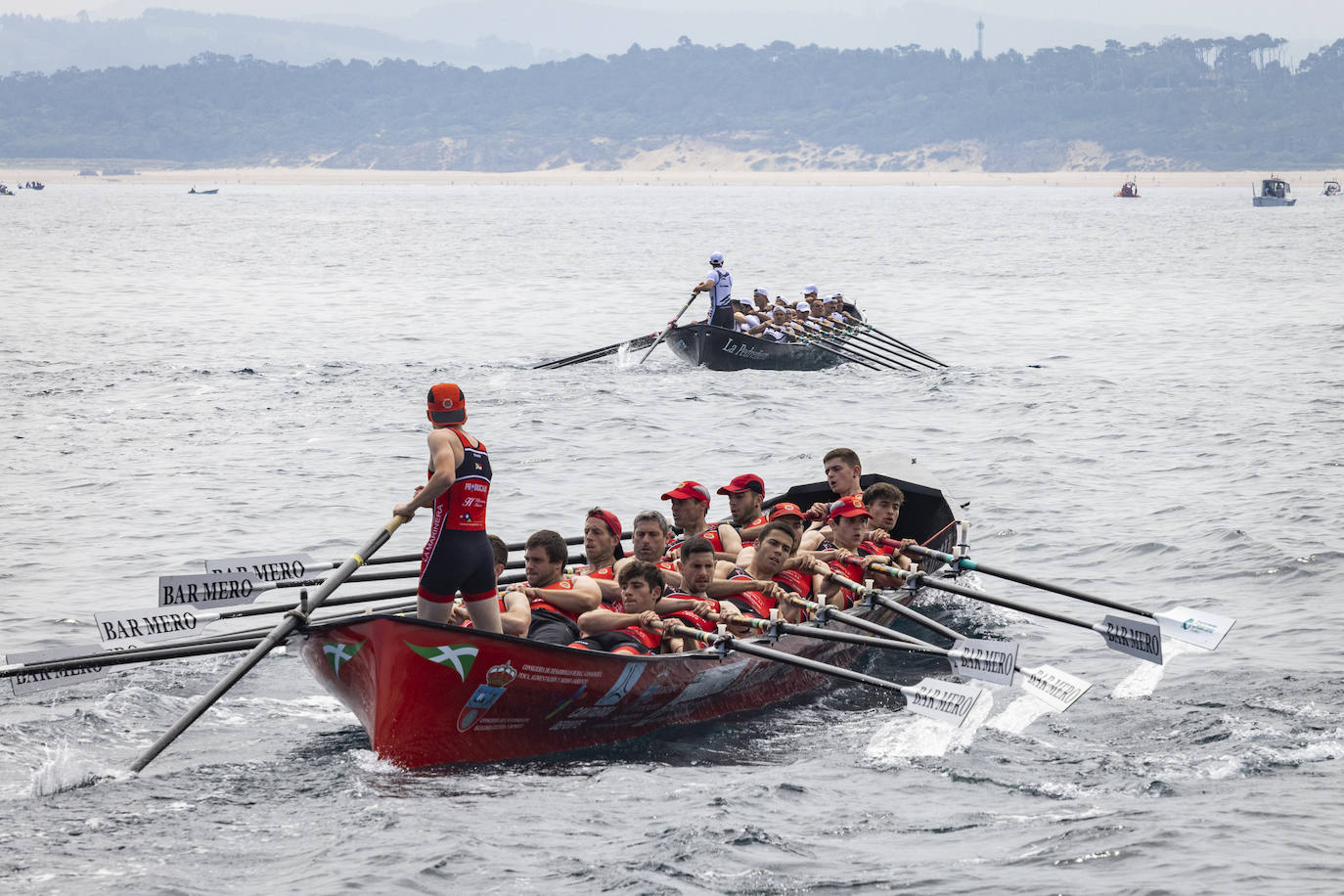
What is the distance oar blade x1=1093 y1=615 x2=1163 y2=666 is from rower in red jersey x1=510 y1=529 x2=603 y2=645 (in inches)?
170

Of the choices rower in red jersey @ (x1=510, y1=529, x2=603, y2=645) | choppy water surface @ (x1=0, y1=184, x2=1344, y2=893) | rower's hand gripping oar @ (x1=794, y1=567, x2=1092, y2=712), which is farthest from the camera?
rower in red jersey @ (x1=510, y1=529, x2=603, y2=645)

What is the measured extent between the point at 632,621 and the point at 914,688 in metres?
2.21

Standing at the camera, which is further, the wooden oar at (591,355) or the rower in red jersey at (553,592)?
the wooden oar at (591,355)

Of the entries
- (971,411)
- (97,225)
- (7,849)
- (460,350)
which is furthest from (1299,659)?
(97,225)

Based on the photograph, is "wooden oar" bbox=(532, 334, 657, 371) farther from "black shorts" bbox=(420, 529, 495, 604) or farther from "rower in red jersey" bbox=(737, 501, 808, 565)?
"black shorts" bbox=(420, 529, 495, 604)

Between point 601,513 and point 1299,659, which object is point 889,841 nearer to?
point 601,513

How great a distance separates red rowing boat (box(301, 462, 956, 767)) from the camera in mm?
10297

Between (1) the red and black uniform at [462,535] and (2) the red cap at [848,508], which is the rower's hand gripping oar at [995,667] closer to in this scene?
(2) the red cap at [848,508]

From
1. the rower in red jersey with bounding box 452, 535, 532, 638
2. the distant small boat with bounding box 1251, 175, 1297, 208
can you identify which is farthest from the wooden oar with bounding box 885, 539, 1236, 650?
the distant small boat with bounding box 1251, 175, 1297, 208

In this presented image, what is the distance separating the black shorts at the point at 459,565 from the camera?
10.8m

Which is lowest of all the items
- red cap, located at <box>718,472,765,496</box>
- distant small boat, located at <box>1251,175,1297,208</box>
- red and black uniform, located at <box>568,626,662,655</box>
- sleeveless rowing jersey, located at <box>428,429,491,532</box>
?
red and black uniform, located at <box>568,626,662,655</box>

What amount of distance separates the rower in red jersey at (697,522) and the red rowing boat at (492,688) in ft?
6.41

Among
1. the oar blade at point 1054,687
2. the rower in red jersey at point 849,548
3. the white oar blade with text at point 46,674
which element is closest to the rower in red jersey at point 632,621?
the rower in red jersey at point 849,548

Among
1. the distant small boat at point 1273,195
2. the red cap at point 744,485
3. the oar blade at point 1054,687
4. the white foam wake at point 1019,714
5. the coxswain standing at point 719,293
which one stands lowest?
the white foam wake at point 1019,714
